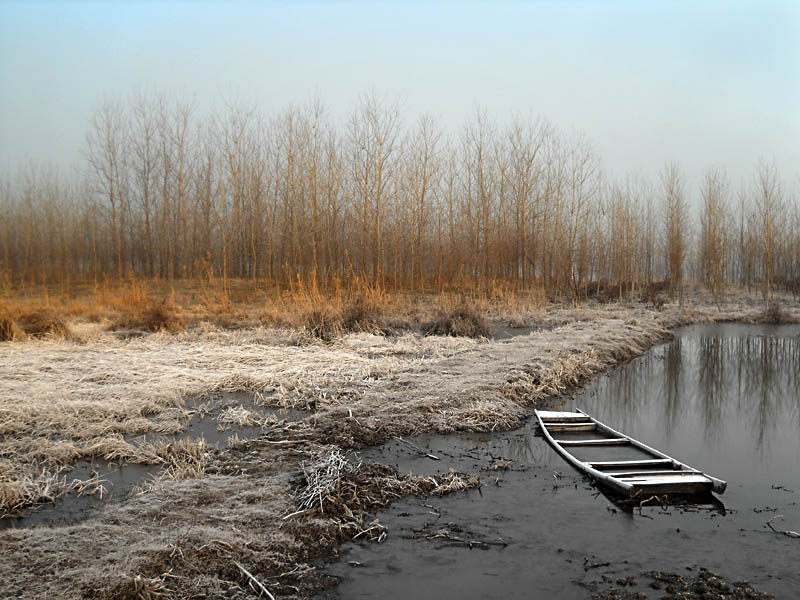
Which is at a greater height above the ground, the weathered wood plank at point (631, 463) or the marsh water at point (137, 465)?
the marsh water at point (137, 465)

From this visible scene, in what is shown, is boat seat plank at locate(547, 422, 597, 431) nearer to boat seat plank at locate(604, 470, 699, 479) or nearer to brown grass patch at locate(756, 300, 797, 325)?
boat seat plank at locate(604, 470, 699, 479)

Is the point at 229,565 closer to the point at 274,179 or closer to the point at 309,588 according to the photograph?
the point at 309,588

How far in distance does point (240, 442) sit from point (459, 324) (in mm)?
7105

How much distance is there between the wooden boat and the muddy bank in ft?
1.73

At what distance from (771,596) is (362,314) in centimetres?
895

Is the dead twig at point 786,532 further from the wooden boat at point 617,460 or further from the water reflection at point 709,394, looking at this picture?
the water reflection at point 709,394

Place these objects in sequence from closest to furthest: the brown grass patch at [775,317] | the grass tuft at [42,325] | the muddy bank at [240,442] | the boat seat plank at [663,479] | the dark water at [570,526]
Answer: the muddy bank at [240,442] → the dark water at [570,526] → the boat seat plank at [663,479] → the grass tuft at [42,325] → the brown grass patch at [775,317]

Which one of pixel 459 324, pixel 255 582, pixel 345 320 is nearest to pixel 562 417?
Result: pixel 255 582

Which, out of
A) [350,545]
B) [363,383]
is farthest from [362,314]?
[350,545]

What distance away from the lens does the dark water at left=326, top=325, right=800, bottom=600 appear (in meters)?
2.93

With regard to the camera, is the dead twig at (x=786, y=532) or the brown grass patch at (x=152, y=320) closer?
the dead twig at (x=786, y=532)

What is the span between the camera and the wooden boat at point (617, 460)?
400 centimetres

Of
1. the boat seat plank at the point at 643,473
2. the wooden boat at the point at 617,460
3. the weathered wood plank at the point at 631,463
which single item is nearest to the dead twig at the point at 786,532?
the wooden boat at the point at 617,460

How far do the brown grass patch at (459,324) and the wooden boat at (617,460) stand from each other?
5.12m
